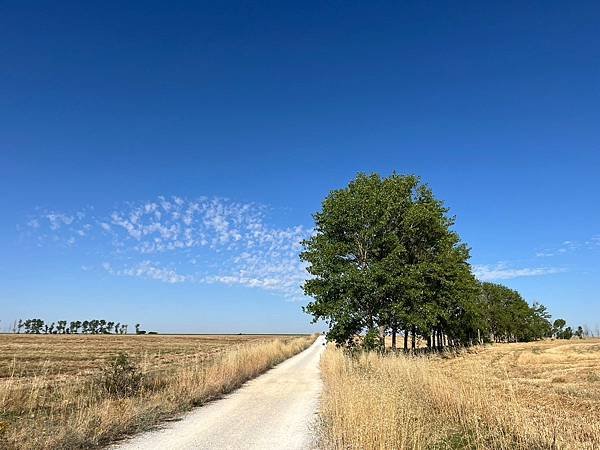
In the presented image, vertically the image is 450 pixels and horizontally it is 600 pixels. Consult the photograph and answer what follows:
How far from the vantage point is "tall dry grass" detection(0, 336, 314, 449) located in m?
8.70

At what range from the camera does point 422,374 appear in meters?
15.2

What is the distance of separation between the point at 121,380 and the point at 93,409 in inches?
137

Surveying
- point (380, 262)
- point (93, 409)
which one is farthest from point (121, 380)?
point (380, 262)

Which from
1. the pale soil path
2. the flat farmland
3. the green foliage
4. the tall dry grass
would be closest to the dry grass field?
the pale soil path

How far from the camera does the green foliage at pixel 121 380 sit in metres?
13.9

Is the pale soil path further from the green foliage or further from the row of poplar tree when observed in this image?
the row of poplar tree

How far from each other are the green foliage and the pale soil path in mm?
2355

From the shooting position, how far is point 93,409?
424 inches

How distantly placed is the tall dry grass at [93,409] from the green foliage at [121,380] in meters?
0.22

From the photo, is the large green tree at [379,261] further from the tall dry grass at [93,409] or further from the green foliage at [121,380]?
the green foliage at [121,380]

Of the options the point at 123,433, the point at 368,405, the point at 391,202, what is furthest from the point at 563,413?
the point at 391,202

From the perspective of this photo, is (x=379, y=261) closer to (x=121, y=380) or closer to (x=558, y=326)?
(x=121, y=380)

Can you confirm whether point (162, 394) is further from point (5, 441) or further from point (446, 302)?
point (446, 302)

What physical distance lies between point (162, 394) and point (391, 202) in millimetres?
19445
